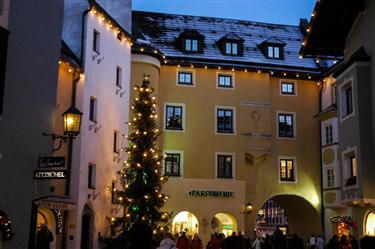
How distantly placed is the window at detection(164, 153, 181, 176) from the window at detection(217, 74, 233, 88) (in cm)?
589

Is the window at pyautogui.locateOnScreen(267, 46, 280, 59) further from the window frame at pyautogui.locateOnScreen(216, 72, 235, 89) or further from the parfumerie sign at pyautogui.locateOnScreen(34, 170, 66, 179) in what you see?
the parfumerie sign at pyautogui.locateOnScreen(34, 170, 66, 179)

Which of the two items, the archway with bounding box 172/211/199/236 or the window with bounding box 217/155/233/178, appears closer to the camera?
the window with bounding box 217/155/233/178

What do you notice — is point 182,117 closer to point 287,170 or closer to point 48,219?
point 287,170

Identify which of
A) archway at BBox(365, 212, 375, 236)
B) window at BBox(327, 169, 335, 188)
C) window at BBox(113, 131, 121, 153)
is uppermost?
window at BBox(113, 131, 121, 153)

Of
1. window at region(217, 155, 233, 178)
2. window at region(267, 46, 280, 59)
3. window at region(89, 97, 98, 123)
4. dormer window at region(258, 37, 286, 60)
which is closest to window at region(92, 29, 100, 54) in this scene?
window at region(89, 97, 98, 123)

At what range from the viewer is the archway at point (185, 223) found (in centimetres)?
3919

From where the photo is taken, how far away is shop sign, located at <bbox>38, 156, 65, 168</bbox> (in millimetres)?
15004

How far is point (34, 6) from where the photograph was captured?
16.7 m

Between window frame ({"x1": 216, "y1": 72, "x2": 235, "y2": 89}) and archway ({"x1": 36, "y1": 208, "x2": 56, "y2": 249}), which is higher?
window frame ({"x1": 216, "y1": 72, "x2": 235, "y2": 89})

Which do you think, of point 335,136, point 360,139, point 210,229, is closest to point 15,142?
point 360,139

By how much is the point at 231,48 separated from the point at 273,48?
3255 millimetres

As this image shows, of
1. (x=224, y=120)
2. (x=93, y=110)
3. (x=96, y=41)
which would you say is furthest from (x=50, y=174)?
(x=224, y=120)

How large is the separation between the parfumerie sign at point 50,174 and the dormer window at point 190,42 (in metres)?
25.2

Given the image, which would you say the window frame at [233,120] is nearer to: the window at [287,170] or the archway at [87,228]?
the window at [287,170]
